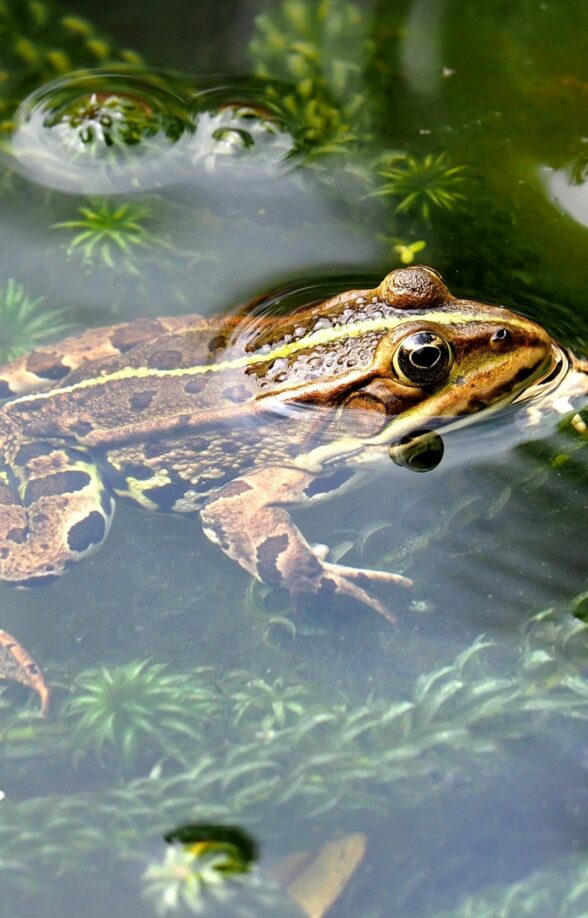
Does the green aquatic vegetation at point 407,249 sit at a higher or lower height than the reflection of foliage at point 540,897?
higher

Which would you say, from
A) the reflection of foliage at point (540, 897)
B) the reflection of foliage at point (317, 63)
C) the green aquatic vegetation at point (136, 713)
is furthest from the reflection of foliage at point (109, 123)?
the reflection of foliage at point (540, 897)

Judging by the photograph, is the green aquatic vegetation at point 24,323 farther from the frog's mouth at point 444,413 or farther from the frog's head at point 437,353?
the frog's head at point 437,353

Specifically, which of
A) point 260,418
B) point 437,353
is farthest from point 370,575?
point 437,353

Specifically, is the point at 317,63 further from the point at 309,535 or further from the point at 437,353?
the point at 309,535

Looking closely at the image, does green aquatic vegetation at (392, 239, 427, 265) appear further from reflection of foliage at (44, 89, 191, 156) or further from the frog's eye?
reflection of foliage at (44, 89, 191, 156)

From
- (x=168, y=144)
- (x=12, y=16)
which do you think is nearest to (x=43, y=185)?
(x=168, y=144)

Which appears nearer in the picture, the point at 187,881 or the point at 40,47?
the point at 187,881
